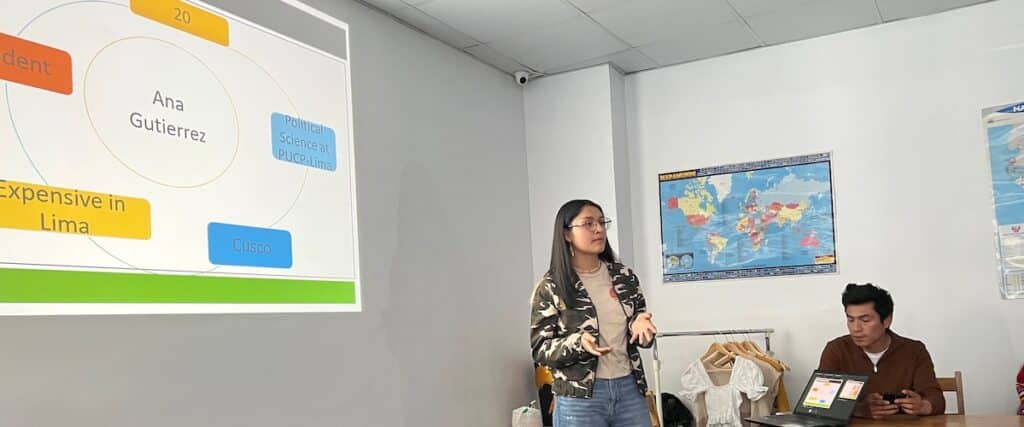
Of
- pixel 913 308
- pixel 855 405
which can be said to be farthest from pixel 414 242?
pixel 913 308

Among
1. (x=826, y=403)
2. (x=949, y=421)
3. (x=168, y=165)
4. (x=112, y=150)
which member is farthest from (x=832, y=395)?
(x=112, y=150)

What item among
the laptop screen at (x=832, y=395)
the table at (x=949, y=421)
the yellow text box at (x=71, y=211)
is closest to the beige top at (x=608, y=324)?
the laptop screen at (x=832, y=395)

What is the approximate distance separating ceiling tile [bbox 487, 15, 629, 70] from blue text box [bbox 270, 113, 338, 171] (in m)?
1.29

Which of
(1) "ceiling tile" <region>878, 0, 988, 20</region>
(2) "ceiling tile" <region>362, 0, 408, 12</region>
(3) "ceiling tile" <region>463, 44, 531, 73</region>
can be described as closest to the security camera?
(3) "ceiling tile" <region>463, 44, 531, 73</region>

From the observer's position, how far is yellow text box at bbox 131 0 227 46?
2.58 meters

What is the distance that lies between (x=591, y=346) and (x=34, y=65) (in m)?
1.66

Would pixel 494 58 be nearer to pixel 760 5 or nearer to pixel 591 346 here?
pixel 760 5

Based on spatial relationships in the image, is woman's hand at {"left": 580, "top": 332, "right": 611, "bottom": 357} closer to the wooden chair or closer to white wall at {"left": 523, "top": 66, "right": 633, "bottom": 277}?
the wooden chair

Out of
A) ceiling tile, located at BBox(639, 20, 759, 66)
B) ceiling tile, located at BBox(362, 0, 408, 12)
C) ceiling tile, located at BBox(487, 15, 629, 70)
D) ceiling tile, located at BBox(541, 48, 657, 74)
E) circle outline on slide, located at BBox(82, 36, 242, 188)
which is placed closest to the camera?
circle outline on slide, located at BBox(82, 36, 242, 188)

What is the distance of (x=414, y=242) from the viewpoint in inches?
151

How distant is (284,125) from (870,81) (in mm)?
2820

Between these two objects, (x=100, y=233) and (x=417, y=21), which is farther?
(x=417, y=21)

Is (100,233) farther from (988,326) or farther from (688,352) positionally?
(988,326)

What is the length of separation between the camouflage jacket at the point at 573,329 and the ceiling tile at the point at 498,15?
4.71ft
